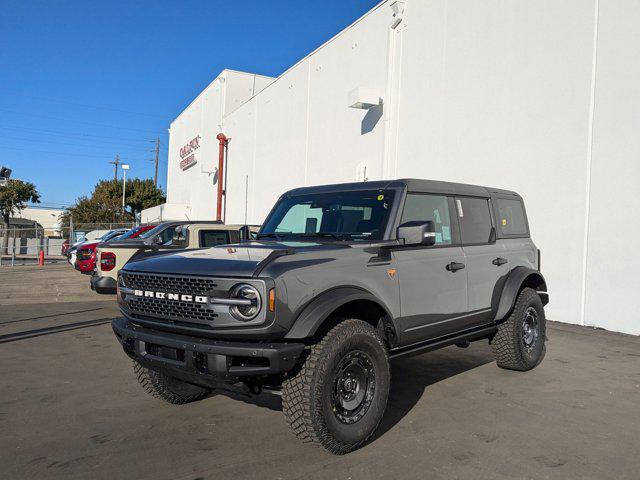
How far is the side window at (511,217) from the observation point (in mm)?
5871

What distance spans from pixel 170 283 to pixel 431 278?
7.03ft

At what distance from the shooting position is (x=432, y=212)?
489 centimetres

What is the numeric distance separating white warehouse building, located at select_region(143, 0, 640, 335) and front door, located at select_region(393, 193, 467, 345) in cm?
474

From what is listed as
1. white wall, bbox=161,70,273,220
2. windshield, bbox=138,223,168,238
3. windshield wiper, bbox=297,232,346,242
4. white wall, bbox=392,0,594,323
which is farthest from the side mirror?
white wall, bbox=161,70,273,220

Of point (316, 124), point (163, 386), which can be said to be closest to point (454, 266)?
point (163, 386)

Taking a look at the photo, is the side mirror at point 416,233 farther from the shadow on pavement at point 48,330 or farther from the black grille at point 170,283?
the shadow on pavement at point 48,330

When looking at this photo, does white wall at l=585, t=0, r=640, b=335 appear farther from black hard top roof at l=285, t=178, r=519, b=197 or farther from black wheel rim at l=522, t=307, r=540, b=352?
black hard top roof at l=285, t=178, r=519, b=197

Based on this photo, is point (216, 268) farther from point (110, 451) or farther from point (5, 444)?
point (5, 444)

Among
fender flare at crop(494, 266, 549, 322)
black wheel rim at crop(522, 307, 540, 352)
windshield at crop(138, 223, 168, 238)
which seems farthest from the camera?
windshield at crop(138, 223, 168, 238)

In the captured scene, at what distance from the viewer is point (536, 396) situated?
5066 mm

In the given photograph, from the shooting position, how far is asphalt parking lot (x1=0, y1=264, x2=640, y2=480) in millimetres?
3445

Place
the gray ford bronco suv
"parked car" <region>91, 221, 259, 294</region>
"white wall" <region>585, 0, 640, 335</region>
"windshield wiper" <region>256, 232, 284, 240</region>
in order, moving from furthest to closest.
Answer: "parked car" <region>91, 221, 259, 294</region> < "white wall" <region>585, 0, 640, 335</region> < "windshield wiper" <region>256, 232, 284, 240</region> < the gray ford bronco suv

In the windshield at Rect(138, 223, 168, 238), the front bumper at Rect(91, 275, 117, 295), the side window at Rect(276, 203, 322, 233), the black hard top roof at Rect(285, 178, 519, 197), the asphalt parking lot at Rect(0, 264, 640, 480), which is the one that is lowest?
the asphalt parking lot at Rect(0, 264, 640, 480)

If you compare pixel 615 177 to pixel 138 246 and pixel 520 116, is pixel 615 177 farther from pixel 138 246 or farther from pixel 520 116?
pixel 138 246
